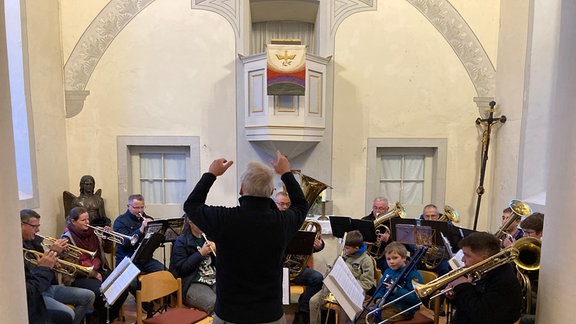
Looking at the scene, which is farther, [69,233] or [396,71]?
[396,71]

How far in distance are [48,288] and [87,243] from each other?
0.80 m

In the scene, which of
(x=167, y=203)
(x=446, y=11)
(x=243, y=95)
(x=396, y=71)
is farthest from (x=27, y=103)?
(x=446, y=11)

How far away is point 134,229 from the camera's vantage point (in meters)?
5.00

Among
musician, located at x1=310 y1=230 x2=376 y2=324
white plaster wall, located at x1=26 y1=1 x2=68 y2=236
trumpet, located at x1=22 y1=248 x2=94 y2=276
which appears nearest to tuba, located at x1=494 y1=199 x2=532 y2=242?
musician, located at x1=310 y1=230 x2=376 y2=324

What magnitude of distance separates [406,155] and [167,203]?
497 cm

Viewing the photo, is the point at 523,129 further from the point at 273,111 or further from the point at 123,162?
the point at 123,162

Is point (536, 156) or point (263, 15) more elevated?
point (263, 15)

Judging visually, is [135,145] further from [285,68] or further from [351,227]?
[351,227]

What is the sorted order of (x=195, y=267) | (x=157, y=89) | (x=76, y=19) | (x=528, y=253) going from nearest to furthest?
(x=528, y=253) < (x=195, y=267) < (x=76, y=19) < (x=157, y=89)

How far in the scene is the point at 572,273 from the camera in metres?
2.12

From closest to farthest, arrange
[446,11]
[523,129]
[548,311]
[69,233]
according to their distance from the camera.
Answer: [548,311], [69,233], [523,129], [446,11]

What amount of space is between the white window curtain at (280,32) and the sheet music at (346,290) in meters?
5.89

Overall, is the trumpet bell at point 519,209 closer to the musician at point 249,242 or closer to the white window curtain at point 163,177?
the musician at point 249,242

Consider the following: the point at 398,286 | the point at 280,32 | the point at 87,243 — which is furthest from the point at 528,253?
the point at 280,32
